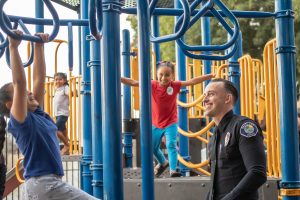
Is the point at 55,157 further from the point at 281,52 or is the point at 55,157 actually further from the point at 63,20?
the point at 281,52

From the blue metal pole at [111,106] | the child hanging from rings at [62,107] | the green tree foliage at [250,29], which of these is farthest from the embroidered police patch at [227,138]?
the green tree foliage at [250,29]

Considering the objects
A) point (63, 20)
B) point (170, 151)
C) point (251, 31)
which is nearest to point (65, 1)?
point (170, 151)

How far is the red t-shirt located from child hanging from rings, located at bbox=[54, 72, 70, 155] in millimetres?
2507

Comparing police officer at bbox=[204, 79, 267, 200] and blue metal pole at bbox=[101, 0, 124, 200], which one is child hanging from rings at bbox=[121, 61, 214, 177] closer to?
police officer at bbox=[204, 79, 267, 200]

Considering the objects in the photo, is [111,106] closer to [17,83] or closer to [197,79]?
[17,83]

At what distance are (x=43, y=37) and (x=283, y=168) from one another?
1.96m

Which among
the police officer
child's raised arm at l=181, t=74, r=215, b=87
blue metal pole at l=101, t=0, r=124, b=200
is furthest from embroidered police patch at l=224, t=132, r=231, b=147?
child's raised arm at l=181, t=74, r=215, b=87

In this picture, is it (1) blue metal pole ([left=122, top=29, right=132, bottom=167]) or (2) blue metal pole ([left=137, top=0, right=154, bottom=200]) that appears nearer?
(2) blue metal pole ([left=137, top=0, right=154, bottom=200])

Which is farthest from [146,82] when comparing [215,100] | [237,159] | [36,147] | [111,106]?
[36,147]

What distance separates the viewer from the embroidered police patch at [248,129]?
2.78 m

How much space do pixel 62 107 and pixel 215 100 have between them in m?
5.05

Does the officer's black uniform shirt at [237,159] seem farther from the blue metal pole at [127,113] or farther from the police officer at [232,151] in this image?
the blue metal pole at [127,113]

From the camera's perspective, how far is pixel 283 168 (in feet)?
13.0

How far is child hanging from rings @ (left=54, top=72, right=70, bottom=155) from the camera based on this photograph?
7875mm
